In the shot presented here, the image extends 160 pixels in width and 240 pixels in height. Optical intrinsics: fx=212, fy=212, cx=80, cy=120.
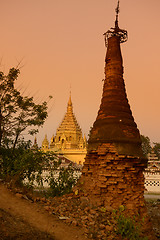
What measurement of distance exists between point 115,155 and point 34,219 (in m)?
3.20

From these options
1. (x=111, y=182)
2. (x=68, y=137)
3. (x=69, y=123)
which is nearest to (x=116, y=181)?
(x=111, y=182)

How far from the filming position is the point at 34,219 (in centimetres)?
562

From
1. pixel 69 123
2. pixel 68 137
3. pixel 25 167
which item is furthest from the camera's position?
pixel 69 123

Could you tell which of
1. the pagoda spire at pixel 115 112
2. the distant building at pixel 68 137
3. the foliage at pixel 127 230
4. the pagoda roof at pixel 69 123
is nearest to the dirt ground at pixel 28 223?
the foliage at pixel 127 230

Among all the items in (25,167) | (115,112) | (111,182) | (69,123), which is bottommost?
(111,182)

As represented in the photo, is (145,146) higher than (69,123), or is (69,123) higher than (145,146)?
(69,123)

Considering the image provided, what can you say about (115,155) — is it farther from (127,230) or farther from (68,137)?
(68,137)

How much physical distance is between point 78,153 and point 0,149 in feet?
87.3

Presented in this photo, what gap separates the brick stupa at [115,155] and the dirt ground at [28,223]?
5.67 feet

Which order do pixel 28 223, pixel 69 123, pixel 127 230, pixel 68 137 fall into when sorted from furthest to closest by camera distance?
pixel 69 123, pixel 68 137, pixel 127 230, pixel 28 223

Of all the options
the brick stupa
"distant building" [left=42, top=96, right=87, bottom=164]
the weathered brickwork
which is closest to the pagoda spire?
the brick stupa

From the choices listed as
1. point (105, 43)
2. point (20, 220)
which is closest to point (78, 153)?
point (105, 43)

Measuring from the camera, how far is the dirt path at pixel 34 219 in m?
5.22

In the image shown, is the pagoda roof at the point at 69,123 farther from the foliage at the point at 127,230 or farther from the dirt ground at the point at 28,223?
the foliage at the point at 127,230
